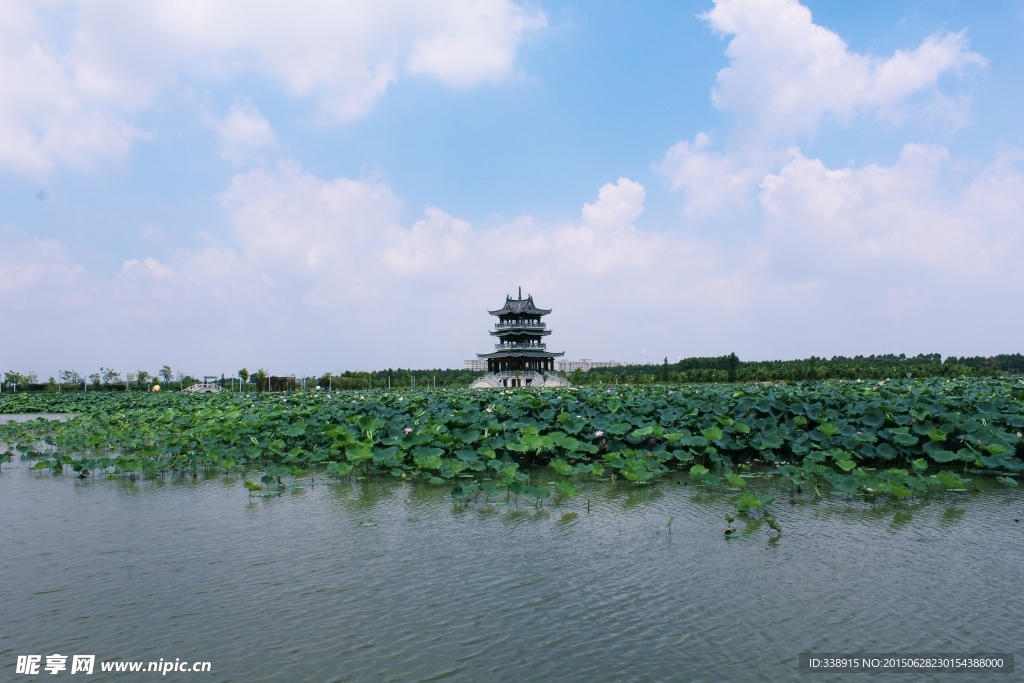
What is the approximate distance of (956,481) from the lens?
19.4 feet

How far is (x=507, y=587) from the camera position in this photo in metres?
4.13

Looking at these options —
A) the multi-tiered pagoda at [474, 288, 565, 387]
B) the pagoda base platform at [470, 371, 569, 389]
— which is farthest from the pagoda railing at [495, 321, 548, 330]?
the pagoda base platform at [470, 371, 569, 389]

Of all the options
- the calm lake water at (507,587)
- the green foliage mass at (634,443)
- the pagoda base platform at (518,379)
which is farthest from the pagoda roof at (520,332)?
the calm lake water at (507,587)

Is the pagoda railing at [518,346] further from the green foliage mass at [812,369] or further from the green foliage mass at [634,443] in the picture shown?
the green foliage mass at [634,443]

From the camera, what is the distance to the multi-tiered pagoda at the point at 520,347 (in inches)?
1702

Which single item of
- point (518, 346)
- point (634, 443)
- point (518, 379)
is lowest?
point (634, 443)

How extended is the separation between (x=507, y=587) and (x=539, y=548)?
800 millimetres

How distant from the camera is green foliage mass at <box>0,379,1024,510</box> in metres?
7.05

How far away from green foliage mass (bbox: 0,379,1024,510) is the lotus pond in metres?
0.05

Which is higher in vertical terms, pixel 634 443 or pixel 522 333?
pixel 522 333

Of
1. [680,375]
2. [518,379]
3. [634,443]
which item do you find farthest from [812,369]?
[634,443]

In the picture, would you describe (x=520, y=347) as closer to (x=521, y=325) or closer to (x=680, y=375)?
(x=521, y=325)

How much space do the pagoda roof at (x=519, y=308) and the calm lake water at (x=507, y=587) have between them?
1503 inches

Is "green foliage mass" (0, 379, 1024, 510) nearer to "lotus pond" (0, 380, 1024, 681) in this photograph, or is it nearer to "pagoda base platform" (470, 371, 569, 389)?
"lotus pond" (0, 380, 1024, 681)
